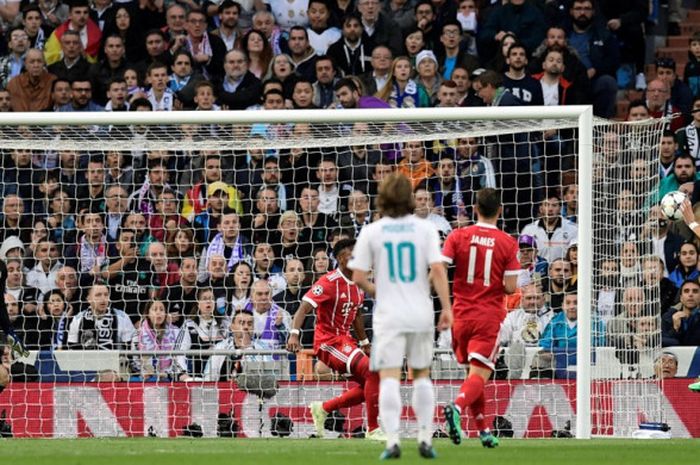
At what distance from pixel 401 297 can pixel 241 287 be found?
6.18m

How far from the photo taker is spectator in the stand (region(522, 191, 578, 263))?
16.4 meters

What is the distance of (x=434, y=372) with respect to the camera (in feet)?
52.3

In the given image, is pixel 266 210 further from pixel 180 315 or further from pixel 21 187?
pixel 21 187

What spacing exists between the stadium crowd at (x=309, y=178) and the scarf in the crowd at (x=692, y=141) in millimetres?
17

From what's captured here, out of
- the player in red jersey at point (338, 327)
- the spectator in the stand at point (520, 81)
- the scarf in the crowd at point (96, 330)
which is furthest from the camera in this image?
the spectator in the stand at point (520, 81)

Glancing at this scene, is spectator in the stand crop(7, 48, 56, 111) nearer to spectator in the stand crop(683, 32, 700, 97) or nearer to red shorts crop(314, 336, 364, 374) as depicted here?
red shorts crop(314, 336, 364, 374)

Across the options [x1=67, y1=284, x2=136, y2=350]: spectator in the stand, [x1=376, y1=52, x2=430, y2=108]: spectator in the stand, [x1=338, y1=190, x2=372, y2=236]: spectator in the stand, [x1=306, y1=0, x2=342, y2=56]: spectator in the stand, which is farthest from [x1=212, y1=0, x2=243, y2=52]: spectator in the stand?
[x1=67, y1=284, x2=136, y2=350]: spectator in the stand

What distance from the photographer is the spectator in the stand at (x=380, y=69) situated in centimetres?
1995

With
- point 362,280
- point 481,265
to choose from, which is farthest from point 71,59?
Answer: point 362,280

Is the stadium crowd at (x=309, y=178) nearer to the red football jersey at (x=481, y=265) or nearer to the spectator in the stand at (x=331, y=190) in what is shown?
the spectator in the stand at (x=331, y=190)

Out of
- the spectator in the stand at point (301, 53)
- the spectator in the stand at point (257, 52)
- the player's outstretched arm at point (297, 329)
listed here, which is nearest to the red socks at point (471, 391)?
the player's outstretched arm at point (297, 329)

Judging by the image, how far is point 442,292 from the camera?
10781 millimetres

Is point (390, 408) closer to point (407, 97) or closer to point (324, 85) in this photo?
point (407, 97)

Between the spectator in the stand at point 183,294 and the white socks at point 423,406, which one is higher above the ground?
the spectator in the stand at point 183,294
